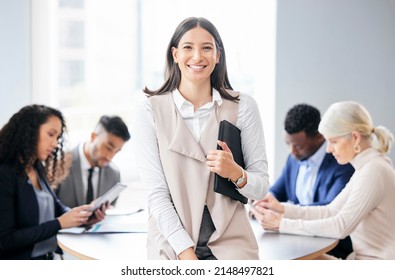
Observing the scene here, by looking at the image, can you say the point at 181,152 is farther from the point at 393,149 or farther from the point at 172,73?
the point at 393,149

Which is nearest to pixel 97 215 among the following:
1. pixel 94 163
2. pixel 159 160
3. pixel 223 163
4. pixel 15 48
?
pixel 94 163

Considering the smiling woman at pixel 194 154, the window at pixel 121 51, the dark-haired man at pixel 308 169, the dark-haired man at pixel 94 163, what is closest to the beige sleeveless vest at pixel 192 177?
the smiling woman at pixel 194 154

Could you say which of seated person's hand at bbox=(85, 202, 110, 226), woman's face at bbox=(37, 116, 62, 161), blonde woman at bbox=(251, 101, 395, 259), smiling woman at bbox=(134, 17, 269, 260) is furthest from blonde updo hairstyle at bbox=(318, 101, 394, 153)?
woman's face at bbox=(37, 116, 62, 161)

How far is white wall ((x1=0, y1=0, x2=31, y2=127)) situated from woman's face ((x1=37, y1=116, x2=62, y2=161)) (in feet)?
0.39

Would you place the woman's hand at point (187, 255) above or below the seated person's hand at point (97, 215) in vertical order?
above

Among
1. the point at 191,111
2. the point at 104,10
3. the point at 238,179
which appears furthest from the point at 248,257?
the point at 104,10

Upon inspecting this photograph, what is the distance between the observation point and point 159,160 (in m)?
1.22

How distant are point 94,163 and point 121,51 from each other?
2.41 ft

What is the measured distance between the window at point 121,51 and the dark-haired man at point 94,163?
0.11 metres

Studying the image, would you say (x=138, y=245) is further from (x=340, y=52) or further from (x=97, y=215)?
(x=340, y=52)

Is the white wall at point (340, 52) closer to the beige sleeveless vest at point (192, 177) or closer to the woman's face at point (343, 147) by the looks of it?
the woman's face at point (343, 147)

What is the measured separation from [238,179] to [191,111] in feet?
0.58

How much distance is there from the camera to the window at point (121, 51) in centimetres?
190

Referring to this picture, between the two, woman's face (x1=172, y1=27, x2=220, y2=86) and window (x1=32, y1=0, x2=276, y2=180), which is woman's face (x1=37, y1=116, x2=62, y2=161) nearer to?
window (x1=32, y1=0, x2=276, y2=180)
